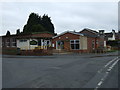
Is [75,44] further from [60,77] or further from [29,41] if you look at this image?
[60,77]

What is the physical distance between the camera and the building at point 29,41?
30.0 metres

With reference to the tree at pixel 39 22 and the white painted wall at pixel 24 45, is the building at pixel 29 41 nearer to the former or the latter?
the white painted wall at pixel 24 45

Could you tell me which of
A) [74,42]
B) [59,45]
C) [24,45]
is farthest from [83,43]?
[24,45]

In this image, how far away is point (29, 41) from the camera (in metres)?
29.9

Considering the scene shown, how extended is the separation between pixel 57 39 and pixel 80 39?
499cm

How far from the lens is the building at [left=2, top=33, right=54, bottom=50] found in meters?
30.0

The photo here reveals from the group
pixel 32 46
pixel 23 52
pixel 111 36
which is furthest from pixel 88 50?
pixel 111 36

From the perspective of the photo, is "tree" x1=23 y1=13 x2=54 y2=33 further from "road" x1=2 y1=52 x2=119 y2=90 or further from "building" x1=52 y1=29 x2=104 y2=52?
"road" x1=2 y1=52 x2=119 y2=90

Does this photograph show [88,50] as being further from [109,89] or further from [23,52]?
[109,89]

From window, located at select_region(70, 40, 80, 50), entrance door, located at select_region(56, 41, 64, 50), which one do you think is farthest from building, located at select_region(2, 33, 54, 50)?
window, located at select_region(70, 40, 80, 50)

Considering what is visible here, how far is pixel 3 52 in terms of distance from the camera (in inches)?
1153

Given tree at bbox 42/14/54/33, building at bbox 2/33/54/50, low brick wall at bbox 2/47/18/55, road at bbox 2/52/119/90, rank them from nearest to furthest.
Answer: road at bbox 2/52/119/90 < low brick wall at bbox 2/47/18/55 < building at bbox 2/33/54/50 < tree at bbox 42/14/54/33

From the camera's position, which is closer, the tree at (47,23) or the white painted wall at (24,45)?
the white painted wall at (24,45)

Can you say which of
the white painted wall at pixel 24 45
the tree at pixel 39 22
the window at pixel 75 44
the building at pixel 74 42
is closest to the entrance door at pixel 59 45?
the building at pixel 74 42
